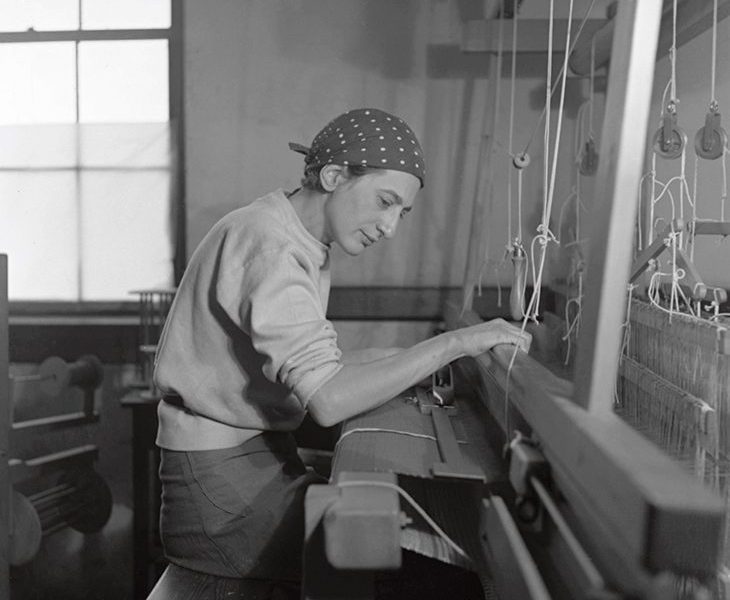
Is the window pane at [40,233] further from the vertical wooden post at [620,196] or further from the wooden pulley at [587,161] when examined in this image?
the vertical wooden post at [620,196]

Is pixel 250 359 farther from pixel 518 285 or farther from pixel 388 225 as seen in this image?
pixel 518 285

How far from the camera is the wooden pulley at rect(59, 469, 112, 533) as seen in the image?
3.21 metres

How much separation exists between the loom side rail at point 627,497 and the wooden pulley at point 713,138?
1009mm

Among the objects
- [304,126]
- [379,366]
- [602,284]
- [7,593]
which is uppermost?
[304,126]

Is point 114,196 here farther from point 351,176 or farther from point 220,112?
point 351,176

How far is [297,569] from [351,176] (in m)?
0.77

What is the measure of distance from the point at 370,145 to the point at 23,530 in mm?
2104

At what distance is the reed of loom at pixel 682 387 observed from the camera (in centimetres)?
115

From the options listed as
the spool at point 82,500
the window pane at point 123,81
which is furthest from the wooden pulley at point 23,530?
the window pane at point 123,81

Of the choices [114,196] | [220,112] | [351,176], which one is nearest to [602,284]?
[351,176]

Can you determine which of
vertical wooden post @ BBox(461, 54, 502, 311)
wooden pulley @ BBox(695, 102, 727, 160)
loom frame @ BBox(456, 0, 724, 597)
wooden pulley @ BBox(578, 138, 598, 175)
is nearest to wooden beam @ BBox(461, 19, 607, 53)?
vertical wooden post @ BBox(461, 54, 502, 311)

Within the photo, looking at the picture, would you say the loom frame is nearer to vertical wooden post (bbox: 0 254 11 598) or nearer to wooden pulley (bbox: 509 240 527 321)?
wooden pulley (bbox: 509 240 527 321)

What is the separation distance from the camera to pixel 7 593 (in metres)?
2.59

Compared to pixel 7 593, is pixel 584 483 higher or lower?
higher
